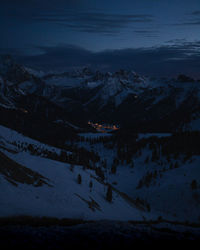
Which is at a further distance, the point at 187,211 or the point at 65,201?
the point at 187,211

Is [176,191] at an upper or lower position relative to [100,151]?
upper

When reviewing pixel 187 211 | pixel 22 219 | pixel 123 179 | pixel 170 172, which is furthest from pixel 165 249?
pixel 123 179

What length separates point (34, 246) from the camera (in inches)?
675

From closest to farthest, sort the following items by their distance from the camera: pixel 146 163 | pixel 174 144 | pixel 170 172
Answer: pixel 170 172 → pixel 146 163 → pixel 174 144

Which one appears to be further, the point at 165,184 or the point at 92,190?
the point at 165,184

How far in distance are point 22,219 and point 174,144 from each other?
137 metres

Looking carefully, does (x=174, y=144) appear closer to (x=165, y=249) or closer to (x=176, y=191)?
(x=176, y=191)

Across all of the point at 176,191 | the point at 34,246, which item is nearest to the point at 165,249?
the point at 34,246

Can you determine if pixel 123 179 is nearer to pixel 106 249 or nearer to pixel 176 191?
pixel 176 191

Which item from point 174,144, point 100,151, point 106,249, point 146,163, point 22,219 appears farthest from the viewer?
point 100,151

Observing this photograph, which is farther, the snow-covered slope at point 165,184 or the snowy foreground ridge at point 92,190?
the snow-covered slope at point 165,184

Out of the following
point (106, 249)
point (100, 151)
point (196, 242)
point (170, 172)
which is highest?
point (106, 249)

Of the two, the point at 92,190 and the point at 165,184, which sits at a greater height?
the point at 92,190

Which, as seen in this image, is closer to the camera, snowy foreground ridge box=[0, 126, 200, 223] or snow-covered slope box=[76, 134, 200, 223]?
snowy foreground ridge box=[0, 126, 200, 223]
